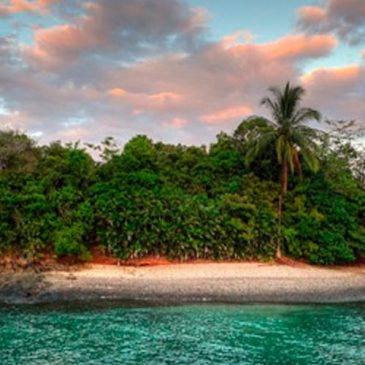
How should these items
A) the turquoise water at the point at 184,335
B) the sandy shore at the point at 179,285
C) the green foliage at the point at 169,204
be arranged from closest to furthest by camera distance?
the turquoise water at the point at 184,335
the sandy shore at the point at 179,285
the green foliage at the point at 169,204

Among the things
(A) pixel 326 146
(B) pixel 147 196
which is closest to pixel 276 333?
(B) pixel 147 196

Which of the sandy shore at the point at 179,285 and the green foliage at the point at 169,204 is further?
the green foliage at the point at 169,204

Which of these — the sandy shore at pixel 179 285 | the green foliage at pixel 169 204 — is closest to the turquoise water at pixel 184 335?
the sandy shore at pixel 179 285

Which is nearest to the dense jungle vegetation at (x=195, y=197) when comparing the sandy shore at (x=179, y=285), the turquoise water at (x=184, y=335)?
the sandy shore at (x=179, y=285)

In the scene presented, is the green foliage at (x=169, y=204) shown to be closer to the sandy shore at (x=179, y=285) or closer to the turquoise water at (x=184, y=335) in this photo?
the sandy shore at (x=179, y=285)

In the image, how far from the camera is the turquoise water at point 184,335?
55.6 ft

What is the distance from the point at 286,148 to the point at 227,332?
17.5 metres

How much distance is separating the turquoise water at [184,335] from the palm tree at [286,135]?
11889mm

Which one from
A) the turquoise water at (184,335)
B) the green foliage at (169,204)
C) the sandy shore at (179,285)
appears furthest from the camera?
the green foliage at (169,204)

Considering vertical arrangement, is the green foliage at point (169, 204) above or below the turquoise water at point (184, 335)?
above

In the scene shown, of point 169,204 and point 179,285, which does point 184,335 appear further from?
point 169,204

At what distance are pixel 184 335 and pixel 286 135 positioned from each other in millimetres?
19101

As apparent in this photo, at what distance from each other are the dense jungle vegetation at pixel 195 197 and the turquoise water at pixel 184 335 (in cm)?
682

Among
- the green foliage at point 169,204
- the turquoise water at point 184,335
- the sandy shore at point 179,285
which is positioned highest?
the green foliage at point 169,204
